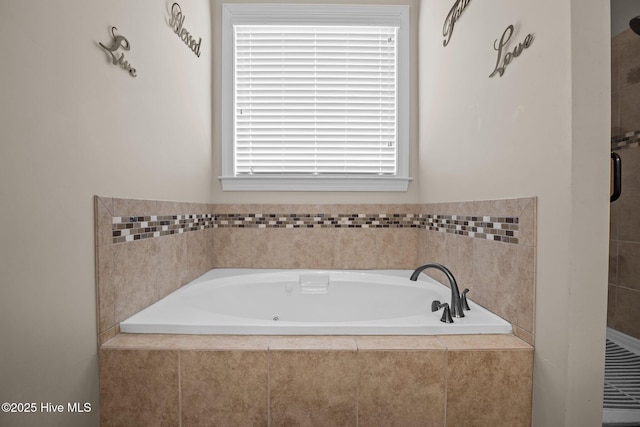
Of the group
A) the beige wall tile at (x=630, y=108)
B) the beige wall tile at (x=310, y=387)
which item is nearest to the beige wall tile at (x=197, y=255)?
the beige wall tile at (x=310, y=387)

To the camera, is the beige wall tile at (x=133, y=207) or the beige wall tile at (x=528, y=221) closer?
the beige wall tile at (x=528, y=221)

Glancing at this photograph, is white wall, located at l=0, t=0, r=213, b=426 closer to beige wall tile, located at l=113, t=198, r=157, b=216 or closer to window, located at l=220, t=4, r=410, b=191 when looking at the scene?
beige wall tile, located at l=113, t=198, r=157, b=216

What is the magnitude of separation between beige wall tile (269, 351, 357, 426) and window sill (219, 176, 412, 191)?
1.41 m

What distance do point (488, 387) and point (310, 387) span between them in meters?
0.59

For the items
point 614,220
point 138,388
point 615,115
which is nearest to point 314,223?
point 138,388

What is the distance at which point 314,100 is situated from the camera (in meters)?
2.35

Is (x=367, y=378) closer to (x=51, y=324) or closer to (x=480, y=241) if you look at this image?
(x=480, y=241)

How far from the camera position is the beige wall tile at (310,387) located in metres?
1.09

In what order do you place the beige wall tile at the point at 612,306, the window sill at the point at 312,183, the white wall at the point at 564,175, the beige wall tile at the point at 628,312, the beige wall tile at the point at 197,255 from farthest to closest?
1. the window sill at the point at 312,183
2. the beige wall tile at the point at 612,306
3. the beige wall tile at the point at 628,312
4. the beige wall tile at the point at 197,255
5. the white wall at the point at 564,175

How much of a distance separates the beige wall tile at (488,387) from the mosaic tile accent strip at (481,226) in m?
0.43

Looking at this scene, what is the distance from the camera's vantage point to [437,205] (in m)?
2.04

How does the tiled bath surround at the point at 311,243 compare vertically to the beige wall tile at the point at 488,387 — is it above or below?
above

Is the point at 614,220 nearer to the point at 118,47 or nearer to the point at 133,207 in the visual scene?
the point at 133,207

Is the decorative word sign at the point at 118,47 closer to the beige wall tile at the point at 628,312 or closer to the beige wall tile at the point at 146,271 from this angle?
the beige wall tile at the point at 146,271
